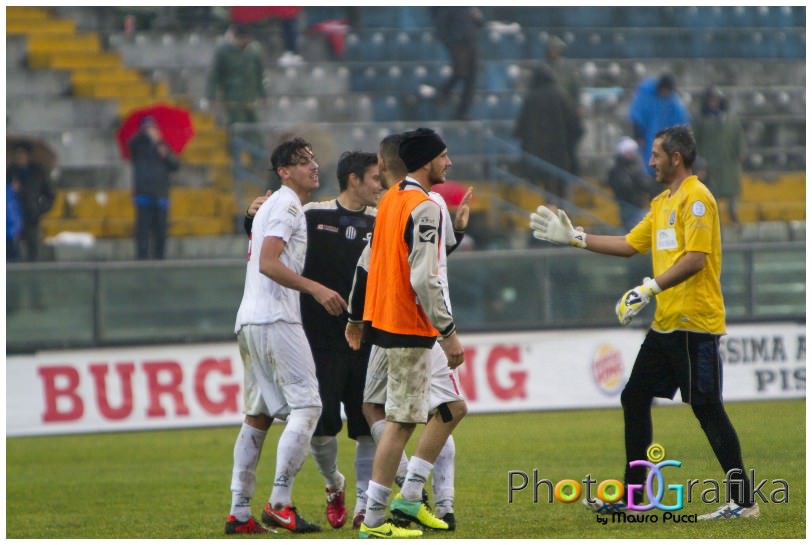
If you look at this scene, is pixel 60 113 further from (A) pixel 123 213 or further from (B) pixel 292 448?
(B) pixel 292 448

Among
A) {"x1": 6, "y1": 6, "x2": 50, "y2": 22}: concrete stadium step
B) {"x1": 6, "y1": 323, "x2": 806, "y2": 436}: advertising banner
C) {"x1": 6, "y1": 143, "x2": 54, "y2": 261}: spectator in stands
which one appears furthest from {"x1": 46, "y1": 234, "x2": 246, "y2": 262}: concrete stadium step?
{"x1": 6, "y1": 6, "x2": 50, "y2": 22}: concrete stadium step

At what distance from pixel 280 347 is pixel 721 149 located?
45.6 ft

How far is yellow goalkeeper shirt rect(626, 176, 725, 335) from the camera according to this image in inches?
307

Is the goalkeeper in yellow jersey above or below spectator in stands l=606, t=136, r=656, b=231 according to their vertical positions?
below

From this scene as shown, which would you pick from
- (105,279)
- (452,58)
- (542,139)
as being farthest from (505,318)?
(452,58)

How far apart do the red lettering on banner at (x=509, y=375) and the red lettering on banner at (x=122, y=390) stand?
3505 mm

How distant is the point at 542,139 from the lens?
20.7 meters

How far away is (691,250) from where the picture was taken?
7.75 m

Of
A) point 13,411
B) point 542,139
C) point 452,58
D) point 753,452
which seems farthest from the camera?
A: point 452,58

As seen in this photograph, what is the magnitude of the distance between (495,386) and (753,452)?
14.4 feet

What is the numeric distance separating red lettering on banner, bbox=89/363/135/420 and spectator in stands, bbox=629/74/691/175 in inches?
346

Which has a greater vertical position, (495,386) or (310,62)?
(310,62)

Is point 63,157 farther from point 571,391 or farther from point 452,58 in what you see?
point 571,391

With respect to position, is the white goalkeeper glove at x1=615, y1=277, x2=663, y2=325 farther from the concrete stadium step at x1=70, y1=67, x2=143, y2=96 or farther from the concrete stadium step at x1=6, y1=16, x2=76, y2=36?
the concrete stadium step at x1=6, y1=16, x2=76, y2=36
